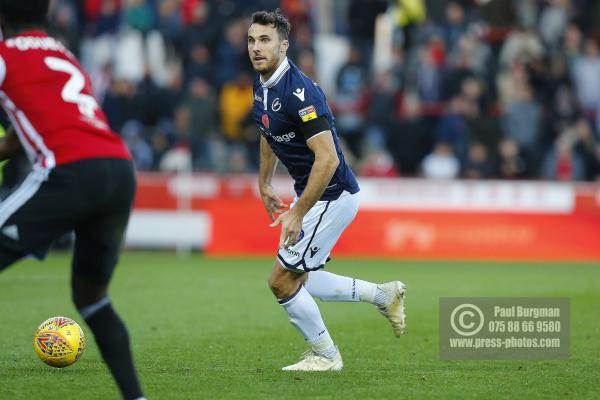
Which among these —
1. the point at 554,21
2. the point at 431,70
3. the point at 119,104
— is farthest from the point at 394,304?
the point at 554,21

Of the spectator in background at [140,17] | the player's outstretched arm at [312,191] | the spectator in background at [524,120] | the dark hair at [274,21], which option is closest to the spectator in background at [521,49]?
the spectator in background at [524,120]

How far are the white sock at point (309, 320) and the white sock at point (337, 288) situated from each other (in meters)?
0.34

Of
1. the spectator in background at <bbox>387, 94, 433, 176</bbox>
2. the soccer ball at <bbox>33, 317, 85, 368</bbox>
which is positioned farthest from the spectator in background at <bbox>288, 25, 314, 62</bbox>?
the soccer ball at <bbox>33, 317, 85, 368</bbox>

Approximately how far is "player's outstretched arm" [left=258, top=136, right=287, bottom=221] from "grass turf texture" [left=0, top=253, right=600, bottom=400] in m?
A: 1.23

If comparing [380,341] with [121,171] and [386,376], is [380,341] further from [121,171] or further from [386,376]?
[121,171]

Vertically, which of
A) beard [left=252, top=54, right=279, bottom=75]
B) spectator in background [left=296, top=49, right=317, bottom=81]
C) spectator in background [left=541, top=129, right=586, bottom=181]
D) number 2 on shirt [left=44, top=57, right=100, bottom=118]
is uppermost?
number 2 on shirt [left=44, top=57, right=100, bottom=118]

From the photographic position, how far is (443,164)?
69.5 feet

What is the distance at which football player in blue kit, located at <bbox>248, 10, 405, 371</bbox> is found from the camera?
793cm

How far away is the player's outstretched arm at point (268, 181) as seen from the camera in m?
8.85

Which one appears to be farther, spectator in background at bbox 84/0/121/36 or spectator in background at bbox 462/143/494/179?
spectator in background at bbox 84/0/121/36

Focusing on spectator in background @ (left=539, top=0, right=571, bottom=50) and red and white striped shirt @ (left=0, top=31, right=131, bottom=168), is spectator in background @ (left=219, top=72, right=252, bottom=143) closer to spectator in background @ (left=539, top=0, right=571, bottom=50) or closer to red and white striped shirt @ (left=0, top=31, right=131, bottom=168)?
spectator in background @ (left=539, top=0, right=571, bottom=50)

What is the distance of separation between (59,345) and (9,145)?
229cm

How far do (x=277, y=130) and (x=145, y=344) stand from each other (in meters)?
2.66

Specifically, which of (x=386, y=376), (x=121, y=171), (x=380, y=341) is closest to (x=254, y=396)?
(x=386, y=376)
